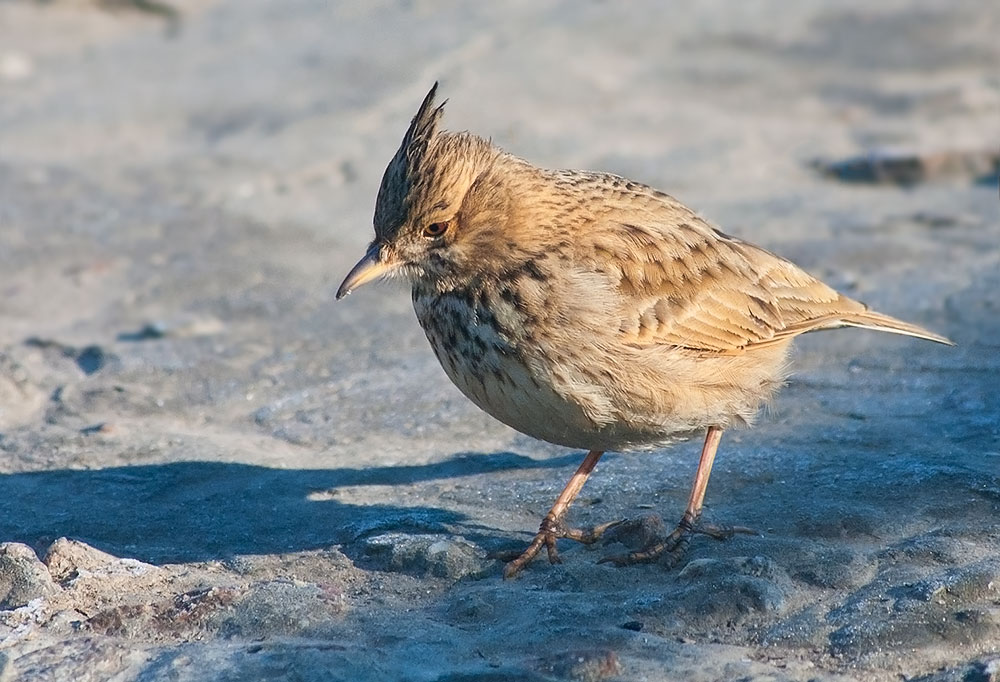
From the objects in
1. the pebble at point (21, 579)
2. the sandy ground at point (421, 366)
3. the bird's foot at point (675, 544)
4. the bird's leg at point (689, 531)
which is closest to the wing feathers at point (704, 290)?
the bird's leg at point (689, 531)

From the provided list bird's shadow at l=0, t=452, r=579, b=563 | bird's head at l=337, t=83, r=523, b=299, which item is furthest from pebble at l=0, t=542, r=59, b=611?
bird's head at l=337, t=83, r=523, b=299

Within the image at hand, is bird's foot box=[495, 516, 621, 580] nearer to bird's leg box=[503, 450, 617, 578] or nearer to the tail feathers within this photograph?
bird's leg box=[503, 450, 617, 578]

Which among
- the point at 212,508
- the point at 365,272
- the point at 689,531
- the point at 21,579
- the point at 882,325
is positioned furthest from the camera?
the point at 882,325

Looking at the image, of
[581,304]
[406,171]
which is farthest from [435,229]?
[581,304]

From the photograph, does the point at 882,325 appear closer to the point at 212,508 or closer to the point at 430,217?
the point at 430,217

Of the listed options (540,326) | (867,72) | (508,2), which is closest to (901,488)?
(540,326)

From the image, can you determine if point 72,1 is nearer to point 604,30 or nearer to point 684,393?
point 604,30
